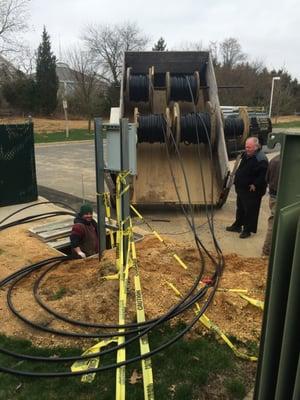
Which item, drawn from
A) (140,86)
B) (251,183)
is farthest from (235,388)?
(140,86)

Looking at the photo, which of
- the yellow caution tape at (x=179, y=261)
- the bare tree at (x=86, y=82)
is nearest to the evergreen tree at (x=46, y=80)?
the bare tree at (x=86, y=82)

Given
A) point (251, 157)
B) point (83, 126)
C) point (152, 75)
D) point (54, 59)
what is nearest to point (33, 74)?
point (54, 59)

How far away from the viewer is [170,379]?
129 inches

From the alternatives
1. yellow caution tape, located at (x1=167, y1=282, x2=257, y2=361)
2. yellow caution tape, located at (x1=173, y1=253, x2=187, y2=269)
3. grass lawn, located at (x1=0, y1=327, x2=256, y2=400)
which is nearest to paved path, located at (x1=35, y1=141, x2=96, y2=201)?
yellow caution tape, located at (x1=173, y1=253, x2=187, y2=269)

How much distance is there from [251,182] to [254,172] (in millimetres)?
172

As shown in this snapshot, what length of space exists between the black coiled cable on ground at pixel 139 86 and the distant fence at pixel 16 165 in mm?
2402

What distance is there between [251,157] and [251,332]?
11.4 ft

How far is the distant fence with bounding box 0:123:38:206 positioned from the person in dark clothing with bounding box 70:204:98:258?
3.93 meters

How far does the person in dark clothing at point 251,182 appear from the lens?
663 cm

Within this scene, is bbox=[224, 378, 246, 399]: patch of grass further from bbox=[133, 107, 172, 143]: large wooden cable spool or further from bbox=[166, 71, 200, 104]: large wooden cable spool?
bbox=[166, 71, 200, 104]: large wooden cable spool

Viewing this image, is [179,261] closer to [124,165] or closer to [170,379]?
[124,165]

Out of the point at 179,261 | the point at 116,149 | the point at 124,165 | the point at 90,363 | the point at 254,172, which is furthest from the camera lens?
the point at 254,172

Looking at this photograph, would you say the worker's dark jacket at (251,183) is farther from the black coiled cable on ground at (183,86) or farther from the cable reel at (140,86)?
the cable reel at (140,86)

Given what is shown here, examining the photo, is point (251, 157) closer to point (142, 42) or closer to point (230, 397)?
point (230, 397)
